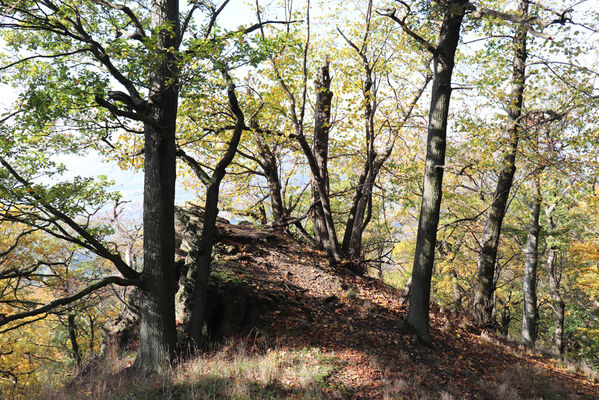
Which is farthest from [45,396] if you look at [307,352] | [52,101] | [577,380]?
[577,380]

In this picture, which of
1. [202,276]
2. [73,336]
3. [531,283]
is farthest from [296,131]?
[73,336]

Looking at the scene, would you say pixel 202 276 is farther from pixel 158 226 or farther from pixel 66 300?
pixel 66 300

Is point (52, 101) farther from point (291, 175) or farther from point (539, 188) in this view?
point (539, 188)

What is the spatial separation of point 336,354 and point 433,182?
397 centimetres

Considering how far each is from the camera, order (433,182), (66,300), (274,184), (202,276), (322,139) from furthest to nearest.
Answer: (274,184)
(322,139)
(433,182)
(202,276)
(66,300)

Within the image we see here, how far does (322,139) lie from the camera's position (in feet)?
35.9

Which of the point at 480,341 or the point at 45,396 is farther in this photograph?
the point at 480,341

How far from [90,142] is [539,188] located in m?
13.2

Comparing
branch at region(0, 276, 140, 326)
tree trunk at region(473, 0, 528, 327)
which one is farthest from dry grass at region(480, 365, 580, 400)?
branch at region(0, 276, 140, 326)

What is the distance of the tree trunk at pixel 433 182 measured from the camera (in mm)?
7258

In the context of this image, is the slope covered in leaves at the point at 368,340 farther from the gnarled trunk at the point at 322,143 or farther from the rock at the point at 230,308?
the gnarled trunk at the point at 322,143

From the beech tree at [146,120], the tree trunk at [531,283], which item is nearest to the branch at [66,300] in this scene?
the beech tree at [146,120]

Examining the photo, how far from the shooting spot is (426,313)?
739cm

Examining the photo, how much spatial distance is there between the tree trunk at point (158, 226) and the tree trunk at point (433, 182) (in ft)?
16.2
